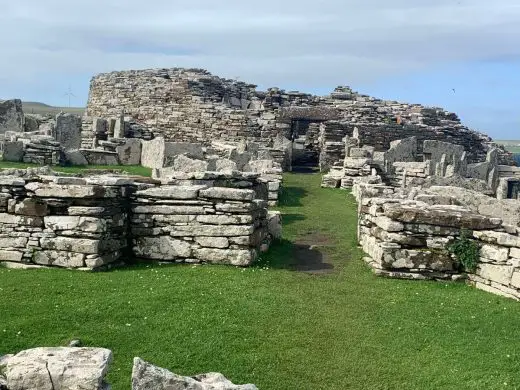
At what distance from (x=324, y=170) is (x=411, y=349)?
69.5ft

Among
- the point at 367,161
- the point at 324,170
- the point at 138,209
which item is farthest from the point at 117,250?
the point at 324,170

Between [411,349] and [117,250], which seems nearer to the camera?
[411,349]

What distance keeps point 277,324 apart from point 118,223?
396 centimetres

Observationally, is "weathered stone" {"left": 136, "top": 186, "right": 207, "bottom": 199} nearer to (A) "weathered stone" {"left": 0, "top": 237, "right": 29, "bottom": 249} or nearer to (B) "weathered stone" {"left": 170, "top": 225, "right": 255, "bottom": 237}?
(B) "weathered stone" {"left": 170, "top": 225, "right": 255, "bottom": 237}

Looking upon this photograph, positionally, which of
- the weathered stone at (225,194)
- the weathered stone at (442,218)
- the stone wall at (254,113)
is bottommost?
Result: the weathered stone at (442,218)

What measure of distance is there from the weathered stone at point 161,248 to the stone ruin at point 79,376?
218 inches

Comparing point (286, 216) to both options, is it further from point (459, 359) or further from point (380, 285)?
point (459, 359)

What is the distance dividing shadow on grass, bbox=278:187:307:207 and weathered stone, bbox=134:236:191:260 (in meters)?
7.56

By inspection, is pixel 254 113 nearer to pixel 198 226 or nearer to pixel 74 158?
pixel 74 158

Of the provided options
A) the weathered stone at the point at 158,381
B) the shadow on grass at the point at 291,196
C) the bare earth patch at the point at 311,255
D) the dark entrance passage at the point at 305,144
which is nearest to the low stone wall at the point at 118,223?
the bare earth patch at the point at 311,255

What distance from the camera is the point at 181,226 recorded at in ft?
34.9

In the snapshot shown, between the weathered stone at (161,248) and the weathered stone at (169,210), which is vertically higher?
the weathered stone at (169,210)

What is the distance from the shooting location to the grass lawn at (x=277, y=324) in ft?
21.9

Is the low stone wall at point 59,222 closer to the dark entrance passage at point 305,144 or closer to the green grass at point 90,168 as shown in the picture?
the green grass at point 90,168
